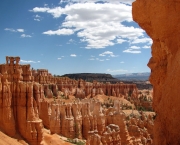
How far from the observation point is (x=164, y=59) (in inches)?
289

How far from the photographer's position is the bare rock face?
229 inches

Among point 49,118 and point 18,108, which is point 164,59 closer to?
point 18,108

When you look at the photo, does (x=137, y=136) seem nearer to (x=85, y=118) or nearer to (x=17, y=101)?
(x=85, y=118)

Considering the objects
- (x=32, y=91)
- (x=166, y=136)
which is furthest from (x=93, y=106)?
(x=166, y=136)

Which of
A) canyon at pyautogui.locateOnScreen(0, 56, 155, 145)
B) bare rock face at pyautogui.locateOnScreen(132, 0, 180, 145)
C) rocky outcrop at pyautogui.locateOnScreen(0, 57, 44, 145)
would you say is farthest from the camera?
canyon at pyautogui.locateOnScreen(0, 56, 155, 145)

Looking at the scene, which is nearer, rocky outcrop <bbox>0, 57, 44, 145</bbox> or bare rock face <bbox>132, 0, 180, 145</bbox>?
bare rock face <bbox>132, 0, 180, 145</bbox>

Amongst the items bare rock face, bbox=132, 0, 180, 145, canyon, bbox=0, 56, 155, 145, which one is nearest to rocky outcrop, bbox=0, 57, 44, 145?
canyon, bbox=0, 56, 155, 145

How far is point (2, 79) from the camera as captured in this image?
24.5 meters

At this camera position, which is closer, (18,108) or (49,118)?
(18,108)

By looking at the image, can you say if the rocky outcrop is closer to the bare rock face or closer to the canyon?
the canyon

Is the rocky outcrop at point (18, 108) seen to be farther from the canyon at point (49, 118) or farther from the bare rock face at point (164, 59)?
the bare rock face at point (164, 59)

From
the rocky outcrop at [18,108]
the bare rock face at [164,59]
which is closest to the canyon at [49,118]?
the rocky outcrop at [18,108]

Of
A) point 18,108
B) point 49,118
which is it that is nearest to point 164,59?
point 18,108

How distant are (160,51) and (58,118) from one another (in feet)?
93.0
